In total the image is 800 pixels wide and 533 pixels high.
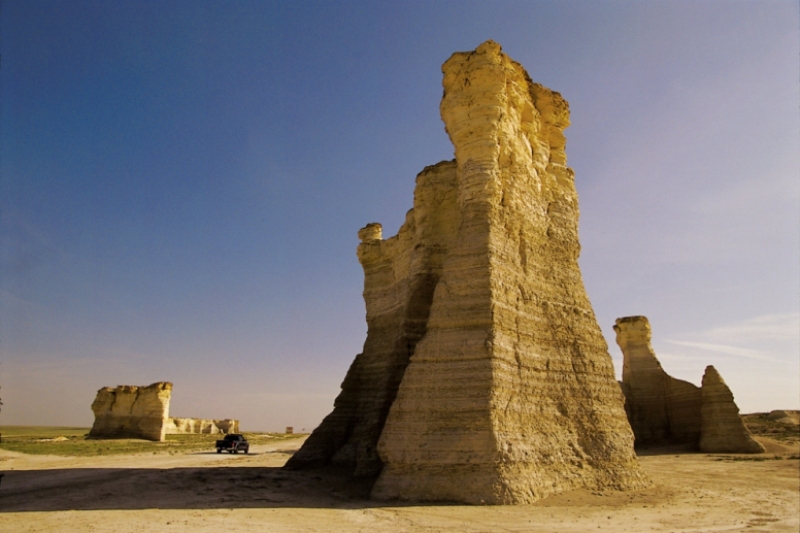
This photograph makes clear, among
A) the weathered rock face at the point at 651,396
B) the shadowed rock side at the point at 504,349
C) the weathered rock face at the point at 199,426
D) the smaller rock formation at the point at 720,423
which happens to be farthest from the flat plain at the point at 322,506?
the weathered rock face at the point at 199,426

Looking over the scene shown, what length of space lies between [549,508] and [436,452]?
2.83 meters

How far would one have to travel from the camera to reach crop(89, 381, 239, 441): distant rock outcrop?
44.1 metres

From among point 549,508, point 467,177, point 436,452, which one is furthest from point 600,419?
point 467,177

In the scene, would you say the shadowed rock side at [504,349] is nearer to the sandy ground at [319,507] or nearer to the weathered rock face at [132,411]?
the sandy ground at [319,507]

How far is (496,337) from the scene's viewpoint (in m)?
13.6

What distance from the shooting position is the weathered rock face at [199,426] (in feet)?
187

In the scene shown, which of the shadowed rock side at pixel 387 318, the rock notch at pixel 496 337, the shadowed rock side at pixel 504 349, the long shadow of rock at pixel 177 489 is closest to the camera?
the shadowed rock side at pixel 504 349

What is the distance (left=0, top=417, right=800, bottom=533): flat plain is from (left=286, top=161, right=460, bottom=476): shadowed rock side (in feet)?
5.71

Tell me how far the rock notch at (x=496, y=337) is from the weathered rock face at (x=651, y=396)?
2290cm

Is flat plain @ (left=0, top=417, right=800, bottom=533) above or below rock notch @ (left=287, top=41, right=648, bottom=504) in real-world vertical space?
below

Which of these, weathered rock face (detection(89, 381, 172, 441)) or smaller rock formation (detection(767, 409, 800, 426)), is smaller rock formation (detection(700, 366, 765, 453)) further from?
weathered rock face (detection(89, 381, 172, 441))

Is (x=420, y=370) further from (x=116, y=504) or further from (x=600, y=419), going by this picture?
(x=116, y=504)

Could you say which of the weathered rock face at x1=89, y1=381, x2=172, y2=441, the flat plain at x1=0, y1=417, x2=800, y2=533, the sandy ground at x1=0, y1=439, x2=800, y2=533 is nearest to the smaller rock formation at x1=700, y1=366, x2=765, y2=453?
the flat plain at x1=0, y1=417, x2=800, y2=533

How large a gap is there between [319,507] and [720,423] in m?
28.7
